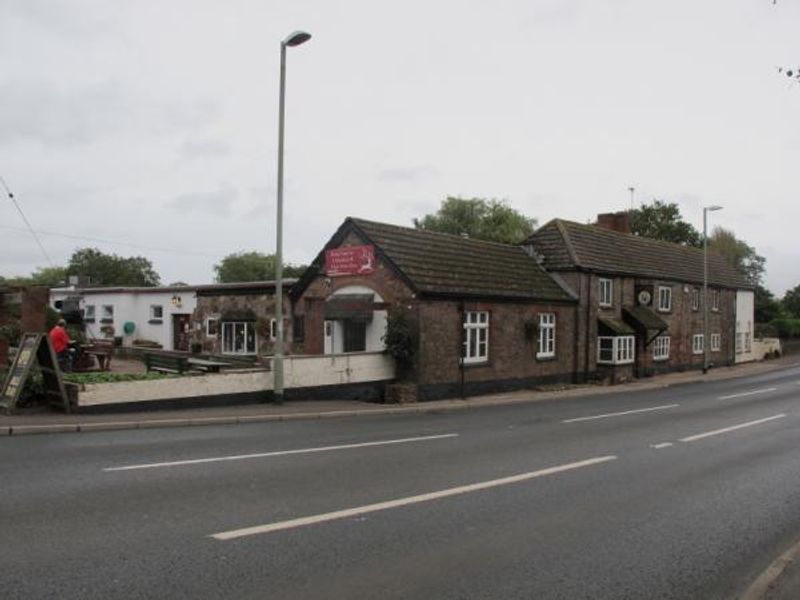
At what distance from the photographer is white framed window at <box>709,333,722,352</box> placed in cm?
4244

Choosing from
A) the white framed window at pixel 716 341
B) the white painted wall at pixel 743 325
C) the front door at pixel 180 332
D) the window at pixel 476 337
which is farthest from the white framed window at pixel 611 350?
the front door at pixel 180 332

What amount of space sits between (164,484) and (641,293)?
29.5 metres

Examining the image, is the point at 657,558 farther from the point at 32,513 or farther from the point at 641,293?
the point at 641,293

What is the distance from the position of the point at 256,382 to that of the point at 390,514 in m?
11.2

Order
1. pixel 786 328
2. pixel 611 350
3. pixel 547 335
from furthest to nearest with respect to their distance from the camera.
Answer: pixel 786 328 → pixel 611 350 → pixel 547 335

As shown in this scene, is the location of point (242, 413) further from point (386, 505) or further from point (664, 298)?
point (664, 298)

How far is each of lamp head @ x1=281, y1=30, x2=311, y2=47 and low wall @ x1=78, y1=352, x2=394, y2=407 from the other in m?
7.79

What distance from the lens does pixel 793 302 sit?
80250 millimetres

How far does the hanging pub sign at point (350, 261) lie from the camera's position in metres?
23.0

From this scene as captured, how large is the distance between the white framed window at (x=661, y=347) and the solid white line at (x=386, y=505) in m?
26.9

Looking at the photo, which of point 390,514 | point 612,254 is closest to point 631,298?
point 612,254

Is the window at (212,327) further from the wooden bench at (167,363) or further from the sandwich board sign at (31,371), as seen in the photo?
the sandwich board sign at (31,371)

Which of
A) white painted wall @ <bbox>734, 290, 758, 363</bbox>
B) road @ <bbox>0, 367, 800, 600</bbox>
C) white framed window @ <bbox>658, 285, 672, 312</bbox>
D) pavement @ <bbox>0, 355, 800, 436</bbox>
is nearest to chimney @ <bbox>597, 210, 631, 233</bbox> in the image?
white framed window @ <bbox>658, 285, 672, 312</bbox>

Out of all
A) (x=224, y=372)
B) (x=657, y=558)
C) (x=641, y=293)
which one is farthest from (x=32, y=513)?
(x=641, y=293)
